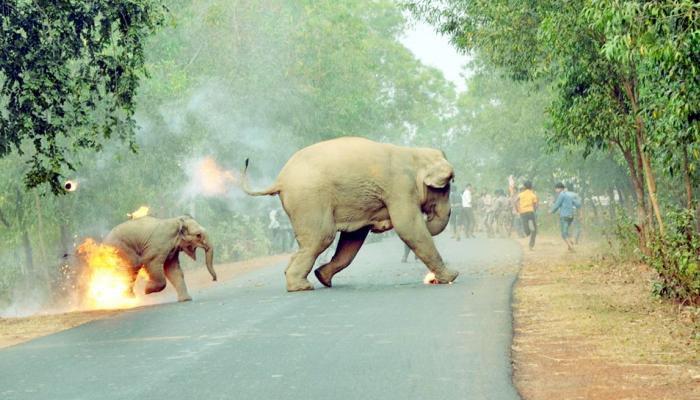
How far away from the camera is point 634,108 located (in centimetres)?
1770

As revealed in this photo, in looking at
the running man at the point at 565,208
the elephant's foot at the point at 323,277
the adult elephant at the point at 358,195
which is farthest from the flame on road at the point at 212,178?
the adult elephant at the point at 358,195

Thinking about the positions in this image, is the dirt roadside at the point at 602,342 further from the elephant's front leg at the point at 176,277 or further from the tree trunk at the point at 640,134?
the elephant's front leg at the point at 176,277

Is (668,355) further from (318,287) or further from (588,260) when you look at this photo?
(588,260)

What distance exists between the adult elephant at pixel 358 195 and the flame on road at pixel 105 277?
273 cm

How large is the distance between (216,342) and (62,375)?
2.02 meters

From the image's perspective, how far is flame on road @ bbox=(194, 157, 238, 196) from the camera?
35.5 metres

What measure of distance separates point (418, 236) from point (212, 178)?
1938cm

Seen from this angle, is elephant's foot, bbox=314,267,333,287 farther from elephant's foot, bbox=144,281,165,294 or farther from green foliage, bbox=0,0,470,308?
green foliage, bbox=0,0,470,308

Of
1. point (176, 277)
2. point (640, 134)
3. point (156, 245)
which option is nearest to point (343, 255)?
point (176, 277)

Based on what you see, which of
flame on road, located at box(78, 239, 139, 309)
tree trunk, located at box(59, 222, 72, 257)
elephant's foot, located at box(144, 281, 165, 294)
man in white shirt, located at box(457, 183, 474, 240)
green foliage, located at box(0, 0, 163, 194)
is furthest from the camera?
man in white shirt, located at box(457, 183, 474, 240)

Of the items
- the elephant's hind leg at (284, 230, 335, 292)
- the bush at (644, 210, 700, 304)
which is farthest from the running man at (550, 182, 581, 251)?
the bush at (644, 210, 700, 304)

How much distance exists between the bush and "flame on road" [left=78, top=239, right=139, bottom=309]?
8.84 m

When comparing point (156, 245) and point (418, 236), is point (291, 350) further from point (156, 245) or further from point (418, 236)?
point (156, 245)

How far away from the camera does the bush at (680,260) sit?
12766 mm
